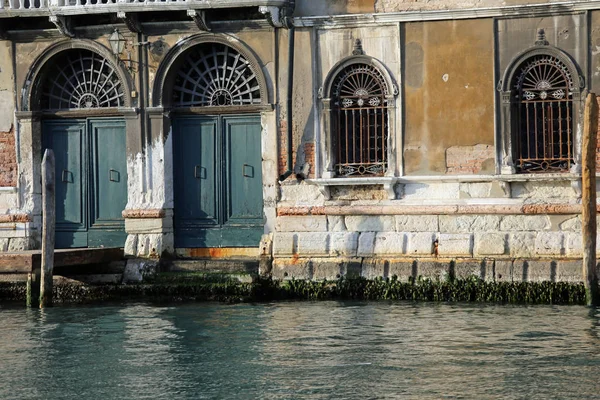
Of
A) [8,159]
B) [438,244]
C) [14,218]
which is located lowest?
[438,244]

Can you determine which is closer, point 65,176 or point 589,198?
point 589,198

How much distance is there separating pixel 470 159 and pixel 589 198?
164 cm

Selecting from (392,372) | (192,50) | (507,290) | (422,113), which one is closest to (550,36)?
(422,113)

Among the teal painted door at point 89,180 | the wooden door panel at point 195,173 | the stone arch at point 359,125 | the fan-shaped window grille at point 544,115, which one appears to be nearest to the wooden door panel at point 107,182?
the teal painted door at point 89,180

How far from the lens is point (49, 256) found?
1442cm

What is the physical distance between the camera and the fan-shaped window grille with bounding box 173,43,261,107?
1566 cm

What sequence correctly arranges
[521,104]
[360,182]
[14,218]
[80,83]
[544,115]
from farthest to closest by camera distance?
[80,83] < [14,218] < [360,182] < [521,104] < [544,115]

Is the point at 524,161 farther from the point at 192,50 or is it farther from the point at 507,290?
the point at 192,50

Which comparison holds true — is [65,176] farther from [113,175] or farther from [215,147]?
[215,147]

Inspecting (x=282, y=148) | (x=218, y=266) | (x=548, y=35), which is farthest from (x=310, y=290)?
(x=548, y=35)

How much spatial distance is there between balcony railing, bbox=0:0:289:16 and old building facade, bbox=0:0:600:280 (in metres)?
0.02

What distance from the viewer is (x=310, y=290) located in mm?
14812

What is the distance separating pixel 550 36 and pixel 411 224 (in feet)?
8.18

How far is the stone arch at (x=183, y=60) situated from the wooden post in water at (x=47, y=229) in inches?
65.0
